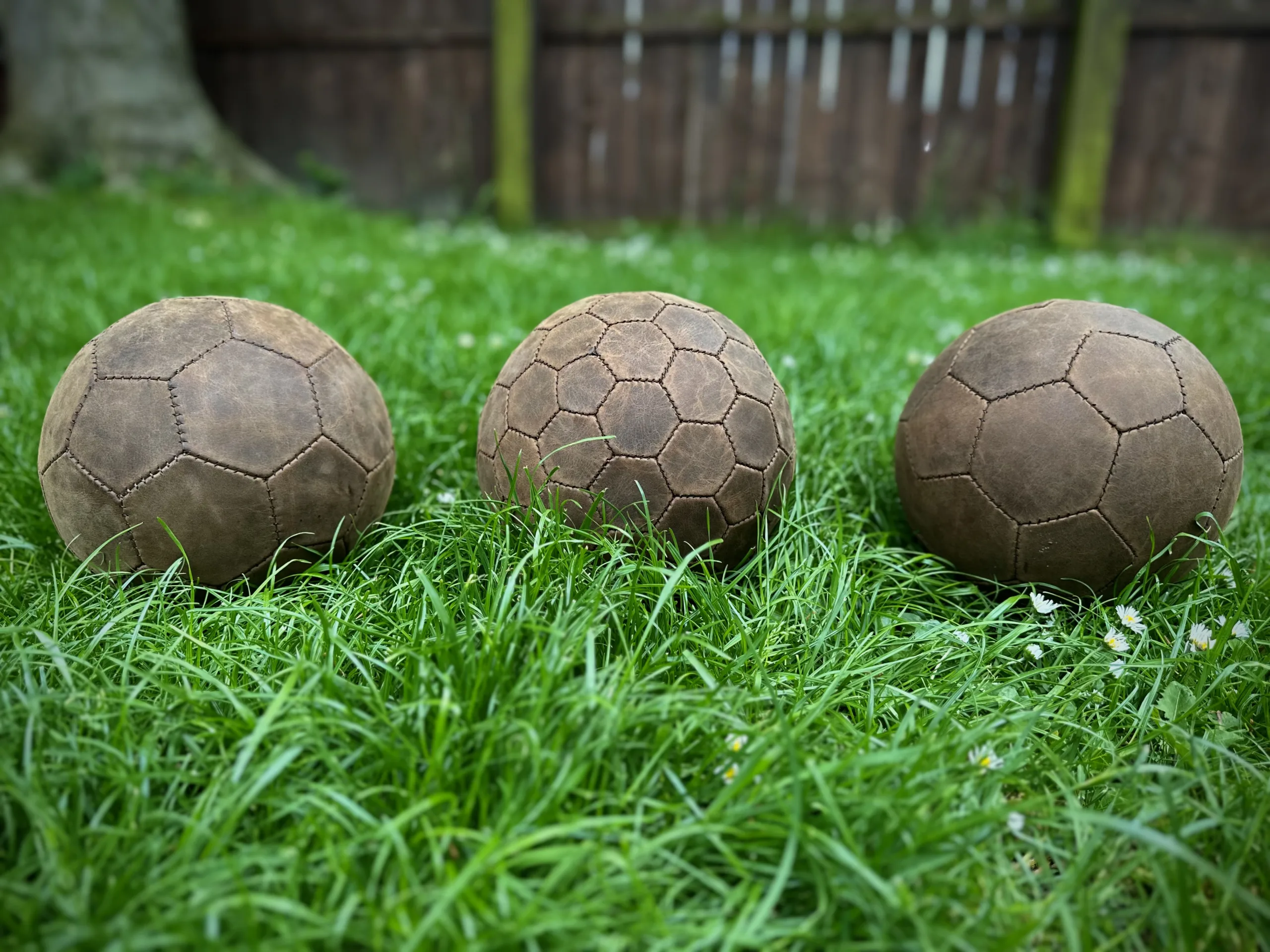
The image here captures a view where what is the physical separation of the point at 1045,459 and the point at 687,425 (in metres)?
0.97

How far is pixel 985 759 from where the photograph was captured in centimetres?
175

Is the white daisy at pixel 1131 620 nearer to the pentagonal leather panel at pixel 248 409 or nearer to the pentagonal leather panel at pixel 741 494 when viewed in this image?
the pentagonal leather panel at pixel 741 494

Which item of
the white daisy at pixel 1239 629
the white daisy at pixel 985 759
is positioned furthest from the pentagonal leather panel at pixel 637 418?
the white daisy at pixel 1239 629

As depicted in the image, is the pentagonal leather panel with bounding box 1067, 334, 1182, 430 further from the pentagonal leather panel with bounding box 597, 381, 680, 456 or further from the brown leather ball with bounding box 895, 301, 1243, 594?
the pentagonal leather panel with bounding box 597, 381, 680, 456

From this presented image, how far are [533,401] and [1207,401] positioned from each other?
1872 millimetres

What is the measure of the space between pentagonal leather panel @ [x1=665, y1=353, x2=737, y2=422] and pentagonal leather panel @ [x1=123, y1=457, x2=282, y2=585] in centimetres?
111

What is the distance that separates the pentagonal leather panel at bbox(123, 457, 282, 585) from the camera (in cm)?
220

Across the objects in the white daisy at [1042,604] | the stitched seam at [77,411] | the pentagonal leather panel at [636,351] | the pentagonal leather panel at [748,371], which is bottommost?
the white daisy at [1042,604]

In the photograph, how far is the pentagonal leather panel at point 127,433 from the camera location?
86.4 inches

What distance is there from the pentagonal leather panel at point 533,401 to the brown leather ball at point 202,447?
1.44 feet

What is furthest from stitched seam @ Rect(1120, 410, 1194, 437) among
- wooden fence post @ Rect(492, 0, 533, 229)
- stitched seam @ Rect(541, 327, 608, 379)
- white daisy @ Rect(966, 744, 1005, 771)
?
wooden fence post @ Rect(492, 0, 533, 229)

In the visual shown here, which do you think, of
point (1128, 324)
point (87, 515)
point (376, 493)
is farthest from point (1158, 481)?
point (87, 515)

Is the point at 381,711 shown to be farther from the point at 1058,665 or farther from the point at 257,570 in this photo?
the point at 1058,665

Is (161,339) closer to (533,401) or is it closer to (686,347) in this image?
(533,401)
